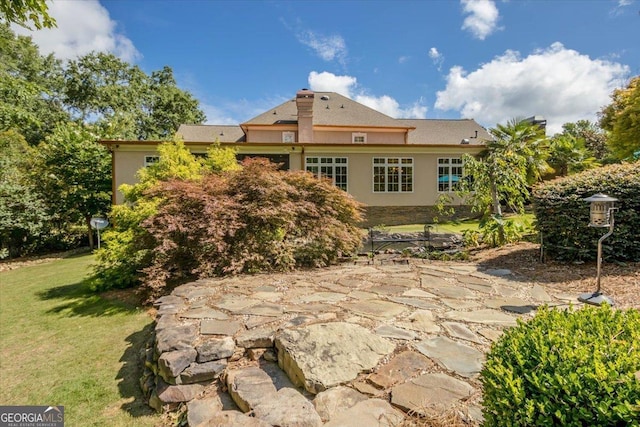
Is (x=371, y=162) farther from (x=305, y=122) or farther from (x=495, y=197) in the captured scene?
(x=495, y=197)

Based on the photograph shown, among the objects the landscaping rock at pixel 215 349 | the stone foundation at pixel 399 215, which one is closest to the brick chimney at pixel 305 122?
Result: the stone foundation at pixel 399 215

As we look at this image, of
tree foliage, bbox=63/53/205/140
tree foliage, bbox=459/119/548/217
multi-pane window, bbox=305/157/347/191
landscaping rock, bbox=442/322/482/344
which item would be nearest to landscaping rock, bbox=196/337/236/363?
landscaping rock, bbox=442/322/482/344

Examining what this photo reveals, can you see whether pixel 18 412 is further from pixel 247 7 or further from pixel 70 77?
pixel 70 77

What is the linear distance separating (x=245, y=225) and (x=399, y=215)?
11.1m

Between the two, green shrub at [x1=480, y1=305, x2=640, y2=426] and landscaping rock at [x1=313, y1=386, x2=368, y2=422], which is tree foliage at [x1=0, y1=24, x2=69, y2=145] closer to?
landscaping rock at [x1=313, y1=386, x2=368, y2=422]

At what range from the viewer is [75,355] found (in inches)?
148

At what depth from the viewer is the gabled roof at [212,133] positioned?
18.7 metres

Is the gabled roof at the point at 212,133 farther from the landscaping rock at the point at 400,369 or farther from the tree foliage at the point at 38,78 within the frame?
the landscaping rock at the point at 400,369

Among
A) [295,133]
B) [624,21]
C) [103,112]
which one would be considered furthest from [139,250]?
[103,112]

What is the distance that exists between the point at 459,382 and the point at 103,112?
3350 cm

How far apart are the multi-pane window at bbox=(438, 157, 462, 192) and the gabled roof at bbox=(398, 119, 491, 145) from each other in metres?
4.61

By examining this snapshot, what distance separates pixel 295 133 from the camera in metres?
18.7

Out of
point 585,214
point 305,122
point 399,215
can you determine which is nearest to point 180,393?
point 585,214

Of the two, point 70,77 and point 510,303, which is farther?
point 70,77
